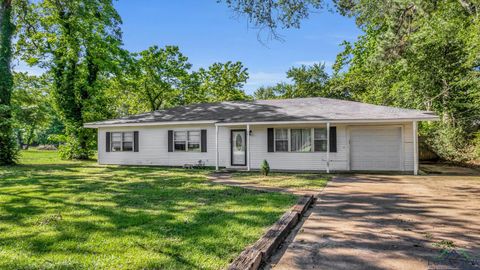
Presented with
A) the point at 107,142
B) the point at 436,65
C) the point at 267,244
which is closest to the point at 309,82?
the point at 436,65

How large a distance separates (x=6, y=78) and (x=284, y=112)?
14093mm

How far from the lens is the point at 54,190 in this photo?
8273 mm

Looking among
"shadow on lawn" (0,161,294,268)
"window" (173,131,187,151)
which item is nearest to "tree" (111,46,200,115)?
"window" (173,131,187,151)

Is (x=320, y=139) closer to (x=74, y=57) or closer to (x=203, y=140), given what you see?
(x=203, y=140)

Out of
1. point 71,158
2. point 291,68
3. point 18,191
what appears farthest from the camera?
point 291,68

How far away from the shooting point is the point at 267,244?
3924 mm

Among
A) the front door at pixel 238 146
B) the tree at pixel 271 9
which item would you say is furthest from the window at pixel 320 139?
the tree at pixel 271 9

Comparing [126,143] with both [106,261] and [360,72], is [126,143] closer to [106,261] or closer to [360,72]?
[106,261]

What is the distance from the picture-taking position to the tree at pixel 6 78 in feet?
51.5

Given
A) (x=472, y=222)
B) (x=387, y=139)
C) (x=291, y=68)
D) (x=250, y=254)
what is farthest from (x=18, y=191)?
(x=291, y=68)

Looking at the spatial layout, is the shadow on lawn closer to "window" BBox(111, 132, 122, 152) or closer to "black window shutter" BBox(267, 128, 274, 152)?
"black window shutter" BBox(267, 128, 274, 152)

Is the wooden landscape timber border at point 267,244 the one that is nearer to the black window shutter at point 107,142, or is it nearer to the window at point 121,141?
→ the window at point 121,141

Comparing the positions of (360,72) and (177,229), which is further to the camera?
(360,72)

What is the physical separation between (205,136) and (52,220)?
10.9 metres
